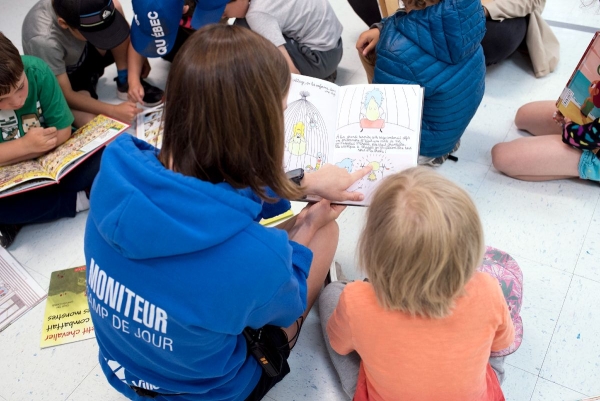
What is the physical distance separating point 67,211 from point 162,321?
92cm

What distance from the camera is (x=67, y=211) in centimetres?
146

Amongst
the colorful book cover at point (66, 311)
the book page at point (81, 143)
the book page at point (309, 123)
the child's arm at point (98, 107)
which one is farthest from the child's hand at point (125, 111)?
the book page at point (309, 123)

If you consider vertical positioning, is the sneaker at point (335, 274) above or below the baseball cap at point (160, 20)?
below

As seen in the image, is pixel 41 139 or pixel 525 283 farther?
pixel 41 139

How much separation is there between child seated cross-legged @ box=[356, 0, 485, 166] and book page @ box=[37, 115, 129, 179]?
799 mm

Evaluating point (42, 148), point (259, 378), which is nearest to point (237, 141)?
point (259, 378)

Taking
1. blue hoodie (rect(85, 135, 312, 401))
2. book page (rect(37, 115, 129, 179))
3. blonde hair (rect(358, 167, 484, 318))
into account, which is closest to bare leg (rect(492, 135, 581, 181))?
blonde hair (rect(358, 167, 484, 318))

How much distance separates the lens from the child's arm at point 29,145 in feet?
4.44

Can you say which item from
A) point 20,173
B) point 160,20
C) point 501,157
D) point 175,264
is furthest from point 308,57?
point 175,264

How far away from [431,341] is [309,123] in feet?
1.93

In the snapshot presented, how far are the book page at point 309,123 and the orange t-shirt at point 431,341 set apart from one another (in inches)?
15.0

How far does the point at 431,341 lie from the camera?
2.53 feet

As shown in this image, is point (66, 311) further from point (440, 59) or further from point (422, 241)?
point (440, 59)

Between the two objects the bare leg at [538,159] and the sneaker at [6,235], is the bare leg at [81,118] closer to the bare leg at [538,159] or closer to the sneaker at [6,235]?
the sneaker at [6,235]
